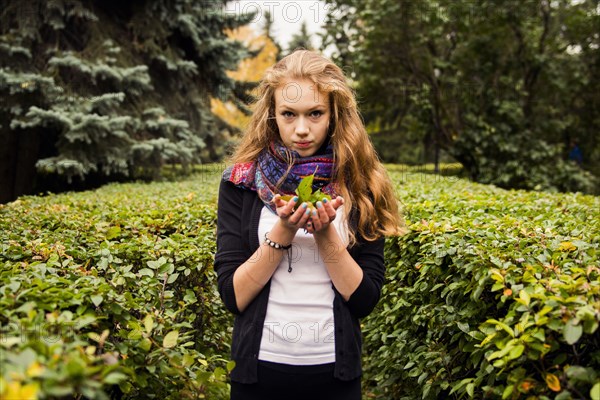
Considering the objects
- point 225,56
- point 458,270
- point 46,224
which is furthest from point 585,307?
point 225,56

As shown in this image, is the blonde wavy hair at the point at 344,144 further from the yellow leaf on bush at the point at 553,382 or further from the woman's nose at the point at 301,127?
the yellow leaf on bush at the point at 553,382

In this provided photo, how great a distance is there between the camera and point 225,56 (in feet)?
43.8

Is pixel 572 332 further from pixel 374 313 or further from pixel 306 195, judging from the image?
pixel 374 313

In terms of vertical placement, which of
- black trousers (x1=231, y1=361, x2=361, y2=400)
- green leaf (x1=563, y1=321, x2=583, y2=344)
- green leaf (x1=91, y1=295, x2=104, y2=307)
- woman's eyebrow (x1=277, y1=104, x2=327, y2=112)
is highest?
woman's eyebrow (x1=277, y1=104, x2=327, y2=112)

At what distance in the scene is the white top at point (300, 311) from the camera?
186 centimetres

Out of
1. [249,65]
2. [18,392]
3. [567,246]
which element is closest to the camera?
[18,392]

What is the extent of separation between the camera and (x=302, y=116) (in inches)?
80.3

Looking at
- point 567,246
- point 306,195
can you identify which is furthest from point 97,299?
point 567,246

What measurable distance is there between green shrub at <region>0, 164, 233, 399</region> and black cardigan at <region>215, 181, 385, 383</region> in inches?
5.9

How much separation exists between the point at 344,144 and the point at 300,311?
0.68 m

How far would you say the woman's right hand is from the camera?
1695 mm

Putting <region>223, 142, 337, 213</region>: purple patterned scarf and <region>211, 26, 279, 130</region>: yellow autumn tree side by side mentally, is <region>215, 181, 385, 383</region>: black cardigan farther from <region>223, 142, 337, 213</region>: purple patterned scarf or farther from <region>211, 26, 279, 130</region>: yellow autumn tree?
<region>211, 26, 279, 130</region>: yellow autumn tree

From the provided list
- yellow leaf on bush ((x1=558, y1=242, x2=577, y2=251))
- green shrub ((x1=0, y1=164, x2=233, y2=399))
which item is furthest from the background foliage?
yellow leaf on bush ((x1=558, y1=242, x2=577, y2=251))

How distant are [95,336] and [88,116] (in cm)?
904
